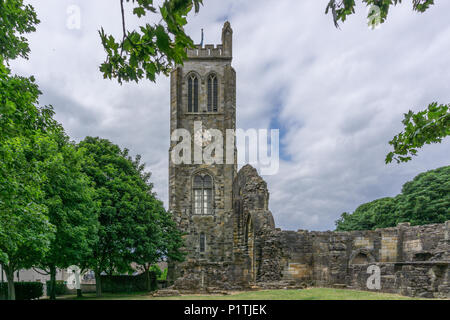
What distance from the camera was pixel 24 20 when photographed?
13938 mm

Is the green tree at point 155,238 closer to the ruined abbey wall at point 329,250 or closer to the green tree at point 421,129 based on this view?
the ruined abbey wall at point 329,250

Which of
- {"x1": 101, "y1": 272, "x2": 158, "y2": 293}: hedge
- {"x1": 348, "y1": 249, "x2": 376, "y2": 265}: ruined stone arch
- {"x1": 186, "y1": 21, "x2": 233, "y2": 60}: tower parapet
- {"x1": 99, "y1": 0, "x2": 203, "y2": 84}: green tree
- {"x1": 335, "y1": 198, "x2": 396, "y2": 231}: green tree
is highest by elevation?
{"x1": 186, "y1": 21, "x2": 233, "y2": 60}: tower parapet

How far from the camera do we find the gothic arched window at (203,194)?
4081cm

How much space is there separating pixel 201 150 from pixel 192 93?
589cm

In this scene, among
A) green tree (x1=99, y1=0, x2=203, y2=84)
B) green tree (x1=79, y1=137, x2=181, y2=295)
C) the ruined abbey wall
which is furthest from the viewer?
green tree (x1=79, y1=137, x2=181, y2=295)

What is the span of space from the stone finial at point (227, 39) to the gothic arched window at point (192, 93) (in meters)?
4.17

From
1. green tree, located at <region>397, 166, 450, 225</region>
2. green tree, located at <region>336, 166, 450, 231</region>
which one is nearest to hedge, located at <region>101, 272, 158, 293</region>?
green tree, located at <region>336, 166, 450, 231</region>

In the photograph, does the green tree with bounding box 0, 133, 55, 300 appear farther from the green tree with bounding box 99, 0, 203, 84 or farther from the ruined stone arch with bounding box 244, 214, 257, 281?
the ruined stone arch with bounding box 244, 214, 257, 281

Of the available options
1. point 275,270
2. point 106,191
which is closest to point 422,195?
point 275,270

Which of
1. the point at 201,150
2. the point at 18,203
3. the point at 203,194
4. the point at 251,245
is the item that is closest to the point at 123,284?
the point at 203,194

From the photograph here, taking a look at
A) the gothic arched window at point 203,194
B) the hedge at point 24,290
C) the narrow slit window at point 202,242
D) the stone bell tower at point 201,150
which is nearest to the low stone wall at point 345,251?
the stone bell tower at point 201,150

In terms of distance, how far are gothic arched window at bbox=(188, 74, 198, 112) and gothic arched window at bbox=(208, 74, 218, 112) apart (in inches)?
50.6

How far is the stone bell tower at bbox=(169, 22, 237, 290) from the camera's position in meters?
39.9

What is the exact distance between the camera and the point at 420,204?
35.6 metres
